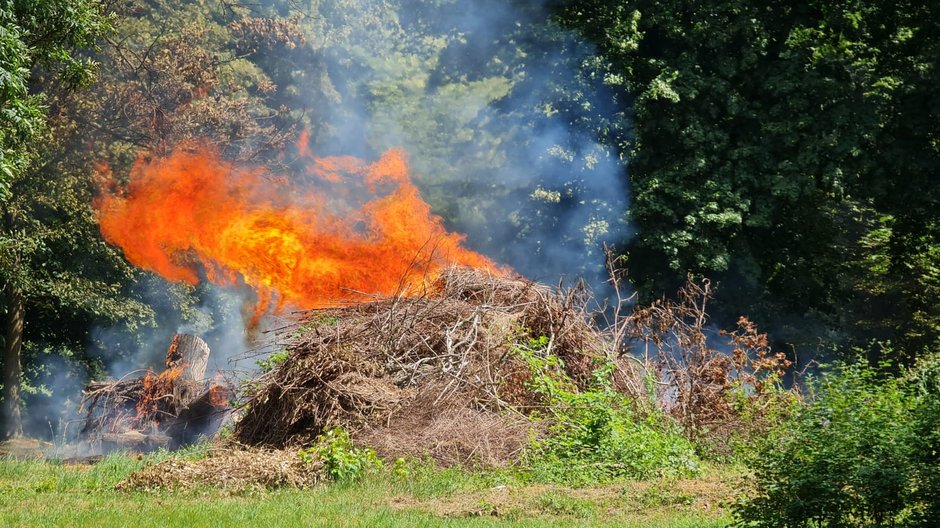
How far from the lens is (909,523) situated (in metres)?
8.25

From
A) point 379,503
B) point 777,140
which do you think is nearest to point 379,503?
point 379,503

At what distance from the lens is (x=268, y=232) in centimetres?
2189

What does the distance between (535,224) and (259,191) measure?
670 cm

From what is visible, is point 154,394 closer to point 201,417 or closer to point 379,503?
point 201,417

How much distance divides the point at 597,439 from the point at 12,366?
16496mm

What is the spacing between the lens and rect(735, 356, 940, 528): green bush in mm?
8375

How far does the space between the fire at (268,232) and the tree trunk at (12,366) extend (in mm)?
2783

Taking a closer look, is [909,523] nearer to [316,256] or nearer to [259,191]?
[316,256]

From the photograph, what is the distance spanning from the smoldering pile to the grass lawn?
105cm

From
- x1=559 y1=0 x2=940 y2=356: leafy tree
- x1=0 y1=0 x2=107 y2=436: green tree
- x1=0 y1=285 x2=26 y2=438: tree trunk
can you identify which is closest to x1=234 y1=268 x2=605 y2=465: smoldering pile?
x1=0 y1=0 x2=107 y2=436: green tree

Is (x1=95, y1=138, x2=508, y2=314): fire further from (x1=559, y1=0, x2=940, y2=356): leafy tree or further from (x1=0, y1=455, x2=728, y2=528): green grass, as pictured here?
(x1=0, y1=455, x2=728, y2=528): green grass

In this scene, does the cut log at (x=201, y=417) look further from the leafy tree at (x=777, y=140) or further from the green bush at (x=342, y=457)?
the leafy tree at (x=777, y=140)

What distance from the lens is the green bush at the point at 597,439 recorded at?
13258 mm

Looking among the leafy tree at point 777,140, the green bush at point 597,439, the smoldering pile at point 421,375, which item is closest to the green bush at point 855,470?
the green bush at point 597,439
